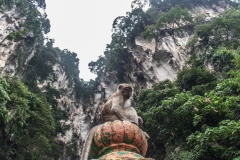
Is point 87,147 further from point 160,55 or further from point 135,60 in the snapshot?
point 135,60

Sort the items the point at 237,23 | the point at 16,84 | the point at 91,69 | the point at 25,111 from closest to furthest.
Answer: the point at 25,111 < the point at 16,84 < the point at 237,23 < the point at 91,69

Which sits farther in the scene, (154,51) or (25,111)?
Answer: (154,51)

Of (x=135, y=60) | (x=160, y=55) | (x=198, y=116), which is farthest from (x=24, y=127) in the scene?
(x=135, y=60)

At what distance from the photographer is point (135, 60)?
19.5 m

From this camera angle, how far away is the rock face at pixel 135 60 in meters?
17.0

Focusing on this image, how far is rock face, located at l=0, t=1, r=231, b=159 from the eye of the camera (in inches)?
669

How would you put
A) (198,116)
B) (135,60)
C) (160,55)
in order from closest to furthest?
(198,116)
(160,55)
(135,60)

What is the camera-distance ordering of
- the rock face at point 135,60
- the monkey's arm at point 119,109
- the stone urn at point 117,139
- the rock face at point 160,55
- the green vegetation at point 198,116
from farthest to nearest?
the rock face at point 160,55 → the rock face at point 135,60 → the green vegetation at point 198,116 → the monkey's arm at point 119,109 → the stone urn at point 117,139

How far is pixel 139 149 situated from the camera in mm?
2305

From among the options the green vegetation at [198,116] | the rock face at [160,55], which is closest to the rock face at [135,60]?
the rock face at [160,55]

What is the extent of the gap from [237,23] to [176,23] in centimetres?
582

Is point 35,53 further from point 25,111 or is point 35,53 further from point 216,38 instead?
point 216,38

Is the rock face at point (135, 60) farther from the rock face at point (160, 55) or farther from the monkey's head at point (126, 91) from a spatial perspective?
the monkey's head at point (126, 91)

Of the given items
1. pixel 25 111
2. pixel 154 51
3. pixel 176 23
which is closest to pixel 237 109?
pixel 25 111
